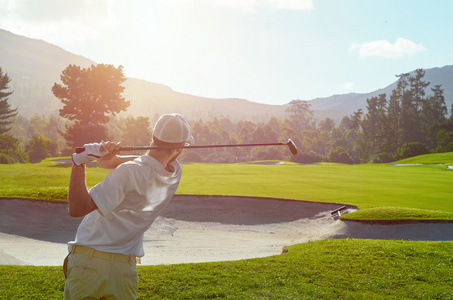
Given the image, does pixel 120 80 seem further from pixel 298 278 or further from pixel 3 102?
pixel 298 278

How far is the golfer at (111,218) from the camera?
9.45ft

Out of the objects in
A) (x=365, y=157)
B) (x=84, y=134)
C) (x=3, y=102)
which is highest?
(x=3, y=102)

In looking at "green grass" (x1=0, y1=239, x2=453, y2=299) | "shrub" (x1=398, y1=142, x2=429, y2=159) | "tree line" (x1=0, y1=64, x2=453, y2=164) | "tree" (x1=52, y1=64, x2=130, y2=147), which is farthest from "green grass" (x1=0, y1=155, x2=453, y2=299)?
"shrub" (x1=398, y1=142, x2=429, y2=159)

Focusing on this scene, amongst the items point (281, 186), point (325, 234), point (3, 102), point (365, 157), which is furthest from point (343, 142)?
point (325, 234)

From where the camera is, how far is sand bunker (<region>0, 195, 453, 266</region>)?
456 inches

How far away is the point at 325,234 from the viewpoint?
44.3 feet

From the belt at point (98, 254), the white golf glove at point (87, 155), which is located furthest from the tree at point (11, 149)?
the white golf glove at point (87, 155)

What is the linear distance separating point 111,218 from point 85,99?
58564mm

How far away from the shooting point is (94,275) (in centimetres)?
307

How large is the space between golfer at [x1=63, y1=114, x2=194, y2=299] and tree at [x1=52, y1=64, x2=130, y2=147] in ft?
185

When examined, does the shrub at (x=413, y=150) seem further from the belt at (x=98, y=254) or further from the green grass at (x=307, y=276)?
the belt at (x=98, y=254)

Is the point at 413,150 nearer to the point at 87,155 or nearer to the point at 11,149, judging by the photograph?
the point at 11,149

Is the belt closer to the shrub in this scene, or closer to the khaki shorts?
the khaki shorts

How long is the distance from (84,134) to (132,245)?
188 ft
